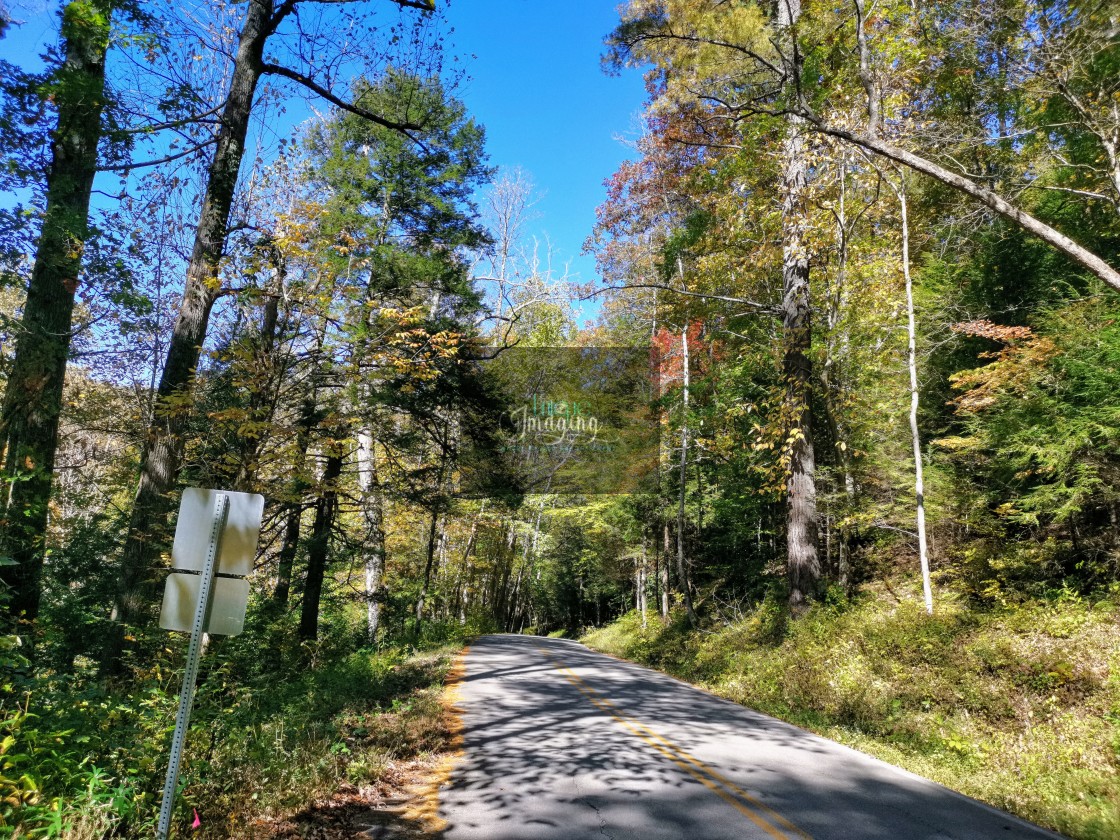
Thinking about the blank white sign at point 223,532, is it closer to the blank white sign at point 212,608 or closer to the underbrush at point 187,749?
the blank white sign at point 212,608

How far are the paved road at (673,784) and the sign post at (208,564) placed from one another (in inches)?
93.4

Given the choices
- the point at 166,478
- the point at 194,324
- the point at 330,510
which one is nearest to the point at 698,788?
the point at 166,478

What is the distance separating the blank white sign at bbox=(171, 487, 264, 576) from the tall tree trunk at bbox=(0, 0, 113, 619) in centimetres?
432

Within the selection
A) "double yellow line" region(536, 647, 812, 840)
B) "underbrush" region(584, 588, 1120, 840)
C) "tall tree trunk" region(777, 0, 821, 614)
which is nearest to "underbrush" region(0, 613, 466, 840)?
"double yellow line" region(536, 647, 812, 840)

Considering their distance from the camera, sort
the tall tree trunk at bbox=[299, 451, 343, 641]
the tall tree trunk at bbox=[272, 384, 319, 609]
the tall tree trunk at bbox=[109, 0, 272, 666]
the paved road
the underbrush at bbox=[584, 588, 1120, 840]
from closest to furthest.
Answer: the paved road
the underbrush at bbox=[584, 588, 1120, 840]
the tall tree trunk at bbox=[109, 0, 272, 666]
the tall tree trunk at bbox=[272, 384, 319, 609]
the tall tree trunk at bbox=[299, 451, 343, 641]

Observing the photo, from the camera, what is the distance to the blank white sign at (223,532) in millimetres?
3775

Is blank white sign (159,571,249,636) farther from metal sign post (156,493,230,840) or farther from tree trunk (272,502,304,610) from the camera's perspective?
tree trunk (272,502,304,610)

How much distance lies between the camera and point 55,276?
24.9 feet

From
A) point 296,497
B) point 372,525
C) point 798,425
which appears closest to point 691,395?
point 798,425

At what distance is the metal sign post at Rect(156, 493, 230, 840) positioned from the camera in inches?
134

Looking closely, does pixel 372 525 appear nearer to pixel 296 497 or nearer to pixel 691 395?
pixel 296 497

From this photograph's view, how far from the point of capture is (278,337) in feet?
27.3

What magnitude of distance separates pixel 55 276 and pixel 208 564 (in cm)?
632

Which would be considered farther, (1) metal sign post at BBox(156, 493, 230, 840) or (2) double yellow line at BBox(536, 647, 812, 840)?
(2) double yellow line at BBox(536, 647, 812, 840)
